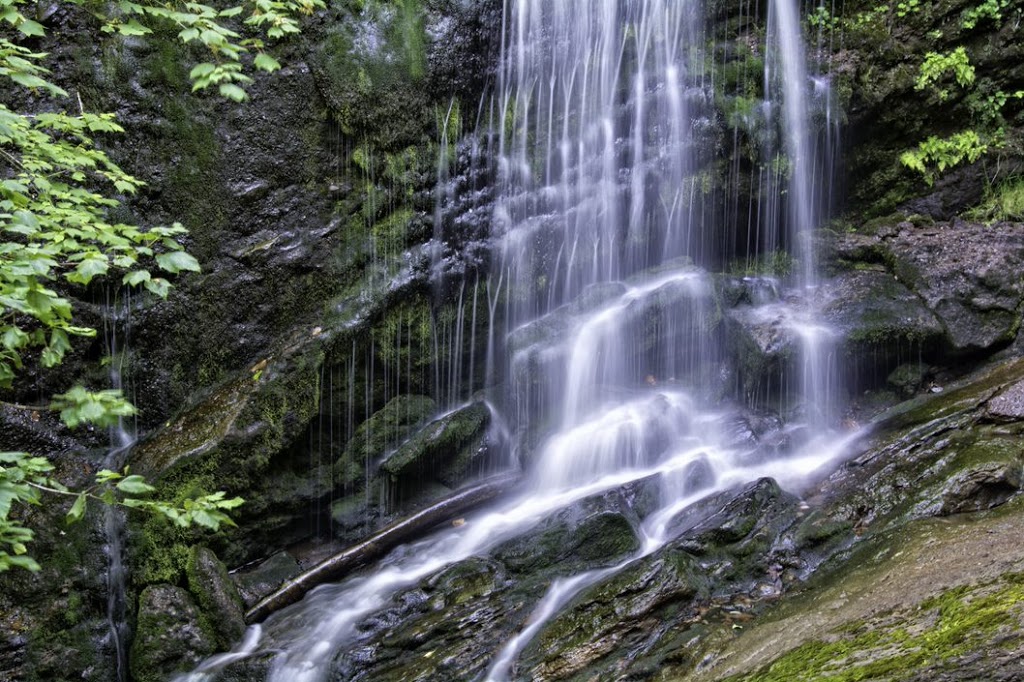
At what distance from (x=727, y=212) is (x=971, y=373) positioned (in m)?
3.05

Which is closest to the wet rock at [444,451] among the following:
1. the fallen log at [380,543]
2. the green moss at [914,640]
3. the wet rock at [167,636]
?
the fallen log at [380,543]

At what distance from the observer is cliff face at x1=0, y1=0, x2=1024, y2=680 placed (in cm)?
561

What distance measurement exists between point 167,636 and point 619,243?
5.88 m

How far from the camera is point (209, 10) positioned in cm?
381

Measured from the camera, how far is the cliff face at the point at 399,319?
5.61 m

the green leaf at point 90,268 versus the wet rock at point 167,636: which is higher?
the green leaf at point 90,268

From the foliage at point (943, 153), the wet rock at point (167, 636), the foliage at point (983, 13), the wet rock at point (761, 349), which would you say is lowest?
the wet rock at point (167, 636)

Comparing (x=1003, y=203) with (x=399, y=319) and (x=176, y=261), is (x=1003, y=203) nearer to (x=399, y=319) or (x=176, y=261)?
(x=399, y=319)

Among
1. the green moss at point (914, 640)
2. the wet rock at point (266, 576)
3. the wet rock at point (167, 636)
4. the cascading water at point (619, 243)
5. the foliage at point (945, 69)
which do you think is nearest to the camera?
the green moss at point (914, 640)

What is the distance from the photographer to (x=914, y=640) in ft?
9.91

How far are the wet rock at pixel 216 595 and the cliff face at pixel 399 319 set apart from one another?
24 mm

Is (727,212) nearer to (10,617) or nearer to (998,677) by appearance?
(998,677)

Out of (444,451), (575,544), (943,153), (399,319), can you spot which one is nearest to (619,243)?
(399,319)

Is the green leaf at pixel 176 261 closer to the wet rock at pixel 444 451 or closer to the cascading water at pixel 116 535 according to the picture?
the cascading water at pixel 116 535
